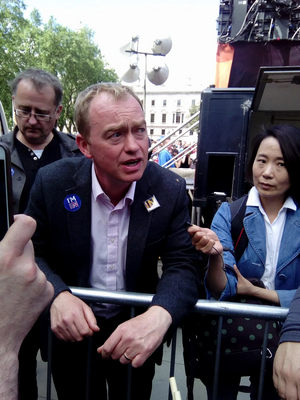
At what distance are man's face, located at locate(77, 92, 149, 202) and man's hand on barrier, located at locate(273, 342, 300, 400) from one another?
0.91 m

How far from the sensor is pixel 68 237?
61.1 inches

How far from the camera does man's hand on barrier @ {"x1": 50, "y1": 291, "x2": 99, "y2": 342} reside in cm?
125

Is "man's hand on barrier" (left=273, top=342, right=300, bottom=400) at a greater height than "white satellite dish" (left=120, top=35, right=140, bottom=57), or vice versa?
"white satellite dish" (left=120, top=35, right=140, bottom=57)

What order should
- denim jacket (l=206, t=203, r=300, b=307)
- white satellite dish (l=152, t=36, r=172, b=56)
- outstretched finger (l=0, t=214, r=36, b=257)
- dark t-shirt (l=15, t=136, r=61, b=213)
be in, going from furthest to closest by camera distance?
white satellite dish (l=152, t=36, r=172, b=56), dark t-shirt (l=15, t=136, r=61, b=213), denim jacket (l=206, t=203, r=300, b=307), outstretched finger (l=0, t=214, r=36, b=257)

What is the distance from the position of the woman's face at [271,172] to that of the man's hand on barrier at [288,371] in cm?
93

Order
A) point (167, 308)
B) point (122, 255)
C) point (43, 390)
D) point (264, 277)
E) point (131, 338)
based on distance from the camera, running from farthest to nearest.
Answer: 1. point (43, 390)
2. point (264, 277)
3. point (122, 255)
4. point (167, 308)
5. point (131, 338)

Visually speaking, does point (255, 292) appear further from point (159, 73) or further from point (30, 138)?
point (159, 73)

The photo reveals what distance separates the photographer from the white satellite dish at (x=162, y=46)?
7434 millimetres

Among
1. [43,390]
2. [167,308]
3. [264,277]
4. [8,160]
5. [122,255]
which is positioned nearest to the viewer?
[8,160]

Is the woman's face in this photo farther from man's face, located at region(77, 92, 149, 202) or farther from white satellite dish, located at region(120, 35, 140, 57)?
white satellite dish, located at region(120, 35, 140, 57)

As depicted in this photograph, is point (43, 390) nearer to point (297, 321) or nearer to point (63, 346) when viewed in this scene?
point (63, 346)

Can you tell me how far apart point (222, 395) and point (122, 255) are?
2.72ft

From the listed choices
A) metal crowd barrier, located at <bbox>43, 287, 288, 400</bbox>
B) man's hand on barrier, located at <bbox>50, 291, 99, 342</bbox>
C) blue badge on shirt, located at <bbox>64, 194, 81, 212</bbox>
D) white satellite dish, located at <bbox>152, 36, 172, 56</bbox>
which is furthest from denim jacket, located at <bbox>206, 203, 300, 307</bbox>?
white satellite dish, located at <bbox>152, 36, 172, 56</bbox>

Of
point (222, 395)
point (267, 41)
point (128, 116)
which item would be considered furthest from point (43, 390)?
point (267, 41)
